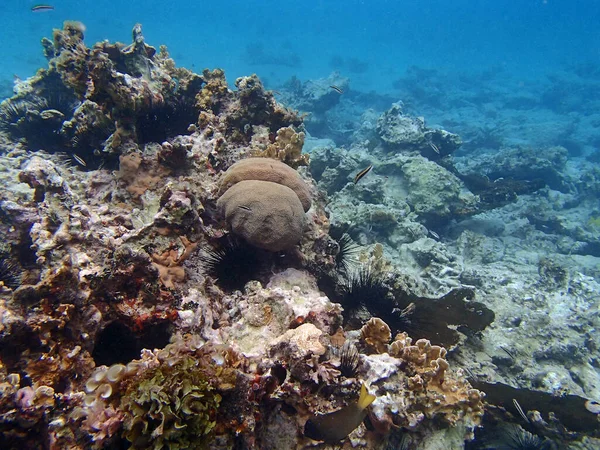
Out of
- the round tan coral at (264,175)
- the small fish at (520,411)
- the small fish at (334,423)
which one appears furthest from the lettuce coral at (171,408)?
the small fish at (520,411)

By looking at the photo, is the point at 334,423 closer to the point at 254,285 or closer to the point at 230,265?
the point at 254,285

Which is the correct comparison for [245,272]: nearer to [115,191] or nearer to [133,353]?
[133,353]

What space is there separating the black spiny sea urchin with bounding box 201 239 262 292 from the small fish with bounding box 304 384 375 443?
74.0 inches

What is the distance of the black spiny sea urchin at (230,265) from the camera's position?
410cm

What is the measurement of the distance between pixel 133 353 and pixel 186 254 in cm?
121

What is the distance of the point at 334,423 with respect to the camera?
112 inches

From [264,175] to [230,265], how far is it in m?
1.47

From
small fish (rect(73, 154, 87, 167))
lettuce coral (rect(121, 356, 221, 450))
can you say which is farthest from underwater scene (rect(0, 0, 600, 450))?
small fish (rect(73, 154, 87, 167))

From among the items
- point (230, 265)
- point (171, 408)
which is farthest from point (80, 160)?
point (171, 408)

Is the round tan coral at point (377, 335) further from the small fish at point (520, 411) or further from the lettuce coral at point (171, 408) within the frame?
the lettuce coral at point (171, 408)

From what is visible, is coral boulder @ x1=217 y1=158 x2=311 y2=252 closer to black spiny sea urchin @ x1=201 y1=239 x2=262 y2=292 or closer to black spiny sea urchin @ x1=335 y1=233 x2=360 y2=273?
black spiny sea urchin @ x1=201 y1=239 x2=262 y2=292

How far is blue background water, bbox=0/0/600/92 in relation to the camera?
167 feet

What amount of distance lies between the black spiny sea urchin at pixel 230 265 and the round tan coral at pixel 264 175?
3.35 feet

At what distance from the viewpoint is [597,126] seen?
29.1m
